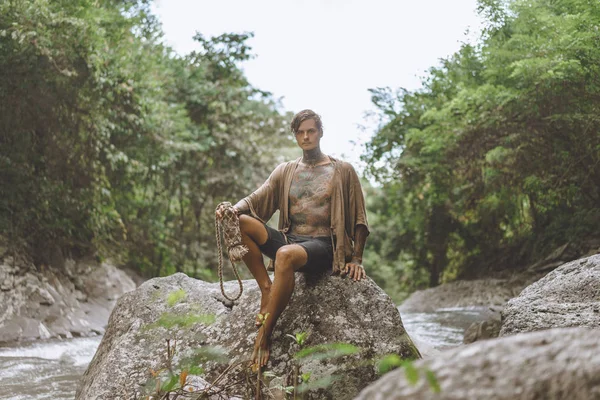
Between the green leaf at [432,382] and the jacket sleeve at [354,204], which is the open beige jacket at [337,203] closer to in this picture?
the jacket sleeve at [354,204]

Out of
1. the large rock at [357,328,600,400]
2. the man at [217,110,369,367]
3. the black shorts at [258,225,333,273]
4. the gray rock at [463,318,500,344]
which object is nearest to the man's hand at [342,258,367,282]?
the man at [217,110,369,367]

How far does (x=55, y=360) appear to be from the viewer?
7594mm

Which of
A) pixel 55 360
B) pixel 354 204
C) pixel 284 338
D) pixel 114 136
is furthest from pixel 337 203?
pixel 114 136

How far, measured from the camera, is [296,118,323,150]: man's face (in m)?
4.36

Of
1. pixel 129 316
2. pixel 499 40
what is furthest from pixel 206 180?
pixel 129 316

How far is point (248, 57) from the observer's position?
17062 millimetres

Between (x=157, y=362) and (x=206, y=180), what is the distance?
1316 centimetres

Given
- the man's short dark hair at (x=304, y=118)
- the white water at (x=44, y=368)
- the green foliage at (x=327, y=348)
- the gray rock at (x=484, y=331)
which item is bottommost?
the white water at (x=44, y=368)

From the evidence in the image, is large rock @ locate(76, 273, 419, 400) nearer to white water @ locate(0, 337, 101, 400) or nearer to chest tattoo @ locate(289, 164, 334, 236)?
chest tattoo @ locate(289, 164, 334, 236)

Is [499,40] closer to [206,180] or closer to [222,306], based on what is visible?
[222,306]

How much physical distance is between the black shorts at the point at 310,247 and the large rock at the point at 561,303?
1.32 metres

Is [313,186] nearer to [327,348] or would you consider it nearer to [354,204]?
[354,204]

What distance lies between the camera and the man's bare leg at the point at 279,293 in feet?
12.4

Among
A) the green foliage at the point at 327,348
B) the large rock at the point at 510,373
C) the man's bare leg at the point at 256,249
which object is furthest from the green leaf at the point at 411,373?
the man's bare leg at the point at 256,249
